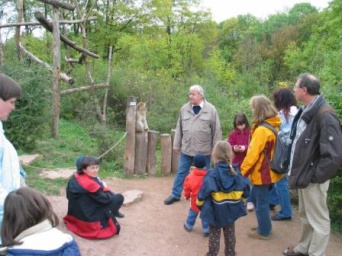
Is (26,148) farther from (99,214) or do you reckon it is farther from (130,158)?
(99,214)

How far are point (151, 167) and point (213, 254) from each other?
3636 mm

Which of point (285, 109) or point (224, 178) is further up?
point (285, 109)

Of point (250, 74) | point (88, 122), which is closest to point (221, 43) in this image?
point (250, 74)

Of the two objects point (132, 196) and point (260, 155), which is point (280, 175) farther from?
point (132, 196)

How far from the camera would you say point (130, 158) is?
7.58 m

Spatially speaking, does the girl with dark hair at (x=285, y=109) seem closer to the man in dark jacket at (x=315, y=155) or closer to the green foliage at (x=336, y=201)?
the green foliage at (x=336, y=201)

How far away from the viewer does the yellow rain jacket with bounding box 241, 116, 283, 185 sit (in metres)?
4.50

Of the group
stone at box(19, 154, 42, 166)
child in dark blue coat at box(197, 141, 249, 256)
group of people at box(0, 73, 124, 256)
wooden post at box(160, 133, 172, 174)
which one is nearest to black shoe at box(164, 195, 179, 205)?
wooden post at box(160, 133, 172, 174)

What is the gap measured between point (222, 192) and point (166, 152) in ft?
12.2

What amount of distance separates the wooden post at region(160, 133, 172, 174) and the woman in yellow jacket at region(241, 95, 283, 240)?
3237 mm

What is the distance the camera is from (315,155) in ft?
12.8

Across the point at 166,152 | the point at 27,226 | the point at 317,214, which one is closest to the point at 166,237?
the point at 317,214

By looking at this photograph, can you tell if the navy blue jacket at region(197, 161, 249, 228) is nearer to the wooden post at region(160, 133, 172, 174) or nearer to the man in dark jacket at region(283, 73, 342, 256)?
the man in dark jacket at region(283, 73, 342, 256)

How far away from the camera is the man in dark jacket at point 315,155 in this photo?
12.3 ft
